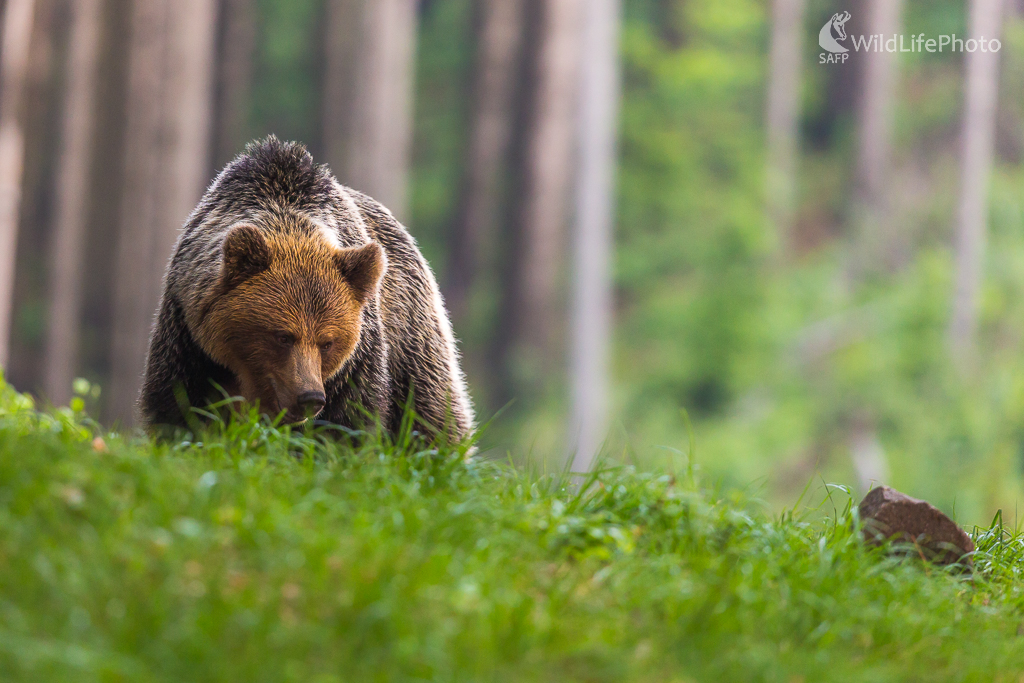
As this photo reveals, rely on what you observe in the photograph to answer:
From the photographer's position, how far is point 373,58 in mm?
14688

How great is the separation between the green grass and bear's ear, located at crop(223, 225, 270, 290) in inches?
28.1

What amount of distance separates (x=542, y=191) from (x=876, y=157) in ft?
29.9

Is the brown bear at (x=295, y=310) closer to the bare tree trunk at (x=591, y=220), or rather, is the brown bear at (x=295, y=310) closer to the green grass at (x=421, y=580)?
the green grass at (x=421, y=580)

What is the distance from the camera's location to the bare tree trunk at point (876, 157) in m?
23.0

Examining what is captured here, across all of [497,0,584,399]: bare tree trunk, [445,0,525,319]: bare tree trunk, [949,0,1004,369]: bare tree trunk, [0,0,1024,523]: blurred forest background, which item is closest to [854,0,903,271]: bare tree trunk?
[0,0,1024,523]: blurred forest background

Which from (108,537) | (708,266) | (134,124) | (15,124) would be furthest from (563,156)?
(108,537)

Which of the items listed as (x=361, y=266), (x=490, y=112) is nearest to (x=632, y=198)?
(x=490, y=112)

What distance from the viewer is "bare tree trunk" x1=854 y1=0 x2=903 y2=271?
23016 mm

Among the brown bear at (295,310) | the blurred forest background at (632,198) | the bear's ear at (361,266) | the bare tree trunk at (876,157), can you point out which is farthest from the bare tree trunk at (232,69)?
the bear's ear at (361,266)

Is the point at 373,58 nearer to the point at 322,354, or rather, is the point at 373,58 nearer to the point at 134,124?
the point at 134,124

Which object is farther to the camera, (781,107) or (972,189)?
Result: (781,107)

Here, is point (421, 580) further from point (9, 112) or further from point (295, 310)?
point (9, 112)

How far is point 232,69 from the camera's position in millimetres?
22562

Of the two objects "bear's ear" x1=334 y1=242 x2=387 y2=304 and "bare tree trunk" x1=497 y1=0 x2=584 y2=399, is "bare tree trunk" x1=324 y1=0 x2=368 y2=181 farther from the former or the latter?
"bear's ear" x1=334 y1=242 x2=387 y2=304
